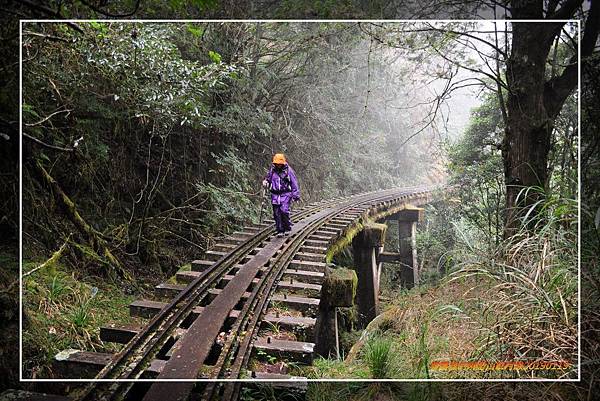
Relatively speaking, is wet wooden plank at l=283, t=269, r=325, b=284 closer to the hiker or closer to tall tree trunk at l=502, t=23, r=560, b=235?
the hiker

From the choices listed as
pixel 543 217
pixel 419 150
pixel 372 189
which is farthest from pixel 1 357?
pixel 543 217

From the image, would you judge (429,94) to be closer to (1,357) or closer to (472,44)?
(472,44)

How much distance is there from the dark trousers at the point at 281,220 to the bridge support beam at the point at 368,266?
2.73 ft

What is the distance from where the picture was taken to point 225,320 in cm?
252

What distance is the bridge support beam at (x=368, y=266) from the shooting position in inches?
156

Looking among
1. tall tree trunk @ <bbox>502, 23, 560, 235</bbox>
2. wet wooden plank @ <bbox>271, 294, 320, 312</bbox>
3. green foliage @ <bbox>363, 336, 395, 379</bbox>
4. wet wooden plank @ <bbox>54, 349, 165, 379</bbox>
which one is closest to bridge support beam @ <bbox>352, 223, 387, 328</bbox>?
wet wooden plank @ <bbox>271, 294, 320, 312</bbox>

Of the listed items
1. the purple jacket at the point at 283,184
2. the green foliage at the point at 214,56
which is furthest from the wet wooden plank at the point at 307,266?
the green foliage at the point at 214,56

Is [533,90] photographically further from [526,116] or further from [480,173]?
[480,173]

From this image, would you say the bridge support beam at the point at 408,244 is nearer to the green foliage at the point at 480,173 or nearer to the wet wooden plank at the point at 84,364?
the green foliage at the point at 480,173

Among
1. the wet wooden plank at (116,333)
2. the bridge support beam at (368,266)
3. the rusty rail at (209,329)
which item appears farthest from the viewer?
the bridge support beam at (368,266)

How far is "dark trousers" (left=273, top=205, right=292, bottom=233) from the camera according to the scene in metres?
3.55

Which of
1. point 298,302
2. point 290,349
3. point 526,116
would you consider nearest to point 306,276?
point 298,302

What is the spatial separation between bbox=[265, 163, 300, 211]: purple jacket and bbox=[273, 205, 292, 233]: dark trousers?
532 millimetres

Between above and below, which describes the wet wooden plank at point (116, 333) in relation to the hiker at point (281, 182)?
below
